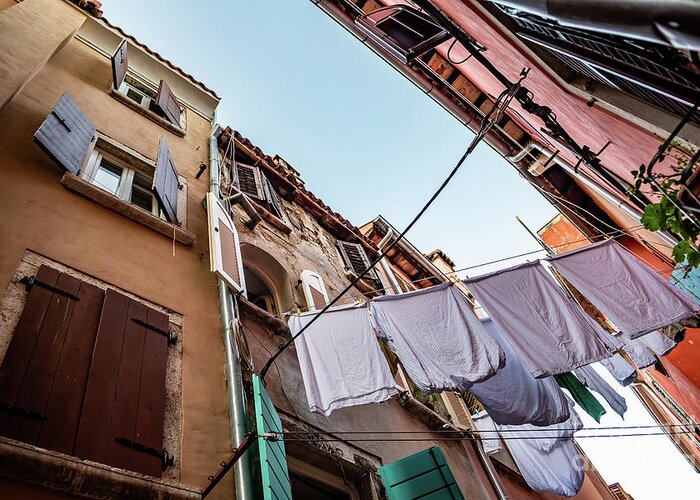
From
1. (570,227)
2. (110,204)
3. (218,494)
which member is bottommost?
(218,494)

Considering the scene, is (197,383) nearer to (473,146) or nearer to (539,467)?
(473,146)

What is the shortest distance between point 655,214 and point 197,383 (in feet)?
14.3

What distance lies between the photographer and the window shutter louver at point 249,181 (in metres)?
9.67

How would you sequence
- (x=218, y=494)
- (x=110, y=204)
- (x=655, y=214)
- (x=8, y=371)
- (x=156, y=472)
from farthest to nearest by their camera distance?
(x=110, y=204), (x=655, y=214), (x=218, y=494), (x=156, y=472), (x=8, y=371)

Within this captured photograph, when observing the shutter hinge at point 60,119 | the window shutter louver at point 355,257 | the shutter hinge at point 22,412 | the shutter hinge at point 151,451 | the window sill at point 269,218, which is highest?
the window shutter louver at point 355,257

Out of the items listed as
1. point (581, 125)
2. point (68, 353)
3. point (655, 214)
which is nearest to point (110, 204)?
point (68, 353)

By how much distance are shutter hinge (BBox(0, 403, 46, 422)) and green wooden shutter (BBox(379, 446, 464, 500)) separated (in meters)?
3.49

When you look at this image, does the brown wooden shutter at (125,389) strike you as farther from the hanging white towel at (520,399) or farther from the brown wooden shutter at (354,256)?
the brown wooden shutter at (354,256)

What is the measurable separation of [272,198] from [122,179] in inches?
152

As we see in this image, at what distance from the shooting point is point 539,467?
8.04 metres

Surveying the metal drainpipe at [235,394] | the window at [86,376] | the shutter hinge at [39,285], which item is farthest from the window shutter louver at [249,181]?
the shutter hinge at [39,285]

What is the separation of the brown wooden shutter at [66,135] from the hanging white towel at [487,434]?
8490 mm

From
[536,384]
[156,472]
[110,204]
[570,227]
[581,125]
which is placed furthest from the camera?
[570,227]

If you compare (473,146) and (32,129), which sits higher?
(32,129)
